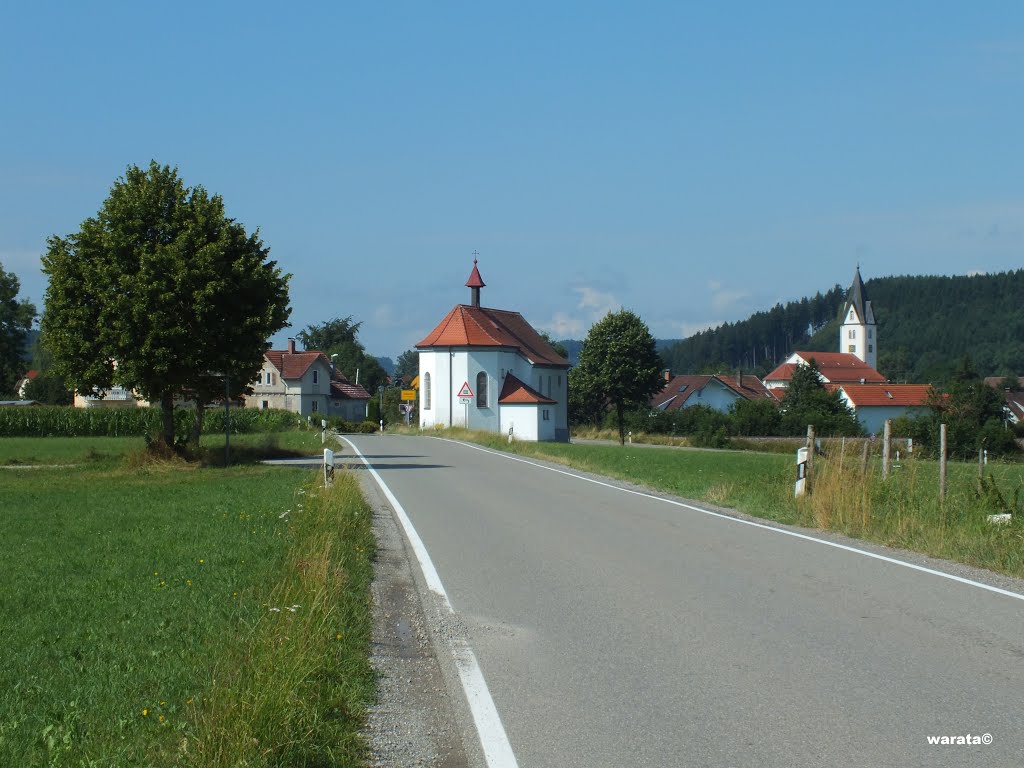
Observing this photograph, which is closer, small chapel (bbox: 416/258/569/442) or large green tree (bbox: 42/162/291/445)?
large green tree (bbox: 42/162/291/445)

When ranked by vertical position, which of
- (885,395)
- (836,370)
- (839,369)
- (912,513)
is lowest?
(912,513)

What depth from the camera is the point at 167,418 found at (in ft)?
101

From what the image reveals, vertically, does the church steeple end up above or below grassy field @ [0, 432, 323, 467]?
above

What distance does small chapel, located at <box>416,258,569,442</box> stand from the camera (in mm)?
69938

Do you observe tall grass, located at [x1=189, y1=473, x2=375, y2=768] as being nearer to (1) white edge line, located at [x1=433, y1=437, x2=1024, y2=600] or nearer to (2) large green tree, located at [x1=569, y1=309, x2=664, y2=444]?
(1) white edge line, located at [x1=433, y1=437, x2=1024, y2=600]

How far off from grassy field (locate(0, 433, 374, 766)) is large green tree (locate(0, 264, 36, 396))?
231 feet

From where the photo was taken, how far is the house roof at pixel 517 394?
2763 inches

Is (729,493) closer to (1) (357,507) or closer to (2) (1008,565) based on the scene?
(1) (357,507)

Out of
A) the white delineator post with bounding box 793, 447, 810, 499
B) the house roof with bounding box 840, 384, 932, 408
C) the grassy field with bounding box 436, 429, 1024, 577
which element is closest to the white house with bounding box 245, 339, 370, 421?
the house roof with bounding box 840, 384, 932, 408

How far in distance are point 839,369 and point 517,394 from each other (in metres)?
96.2

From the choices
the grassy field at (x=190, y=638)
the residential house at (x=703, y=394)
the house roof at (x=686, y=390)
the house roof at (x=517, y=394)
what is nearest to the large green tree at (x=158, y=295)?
the grassy field at (x=190, y=638)

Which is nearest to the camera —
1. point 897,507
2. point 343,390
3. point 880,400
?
point 897,507

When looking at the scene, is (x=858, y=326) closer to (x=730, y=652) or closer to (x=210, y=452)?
(x=210, y=452)

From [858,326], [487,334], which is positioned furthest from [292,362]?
[858,326]
